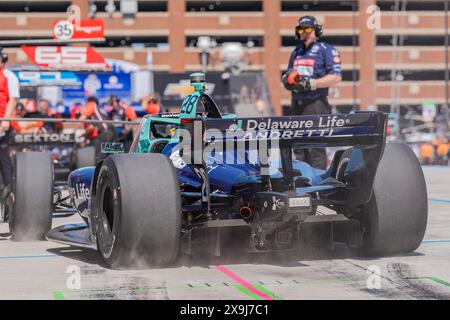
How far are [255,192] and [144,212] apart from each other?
89 cm

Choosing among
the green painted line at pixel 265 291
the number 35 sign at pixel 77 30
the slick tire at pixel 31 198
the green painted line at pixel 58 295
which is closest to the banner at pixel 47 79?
the number 35 sign at pixel 77 30

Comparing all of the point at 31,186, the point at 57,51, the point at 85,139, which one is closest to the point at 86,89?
the point at 57,51

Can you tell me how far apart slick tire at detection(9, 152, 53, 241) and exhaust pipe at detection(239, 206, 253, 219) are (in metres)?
2.38

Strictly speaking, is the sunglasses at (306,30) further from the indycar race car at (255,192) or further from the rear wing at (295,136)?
the rear wing at (295,136)

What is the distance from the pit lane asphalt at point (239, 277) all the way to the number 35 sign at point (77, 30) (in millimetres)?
9454

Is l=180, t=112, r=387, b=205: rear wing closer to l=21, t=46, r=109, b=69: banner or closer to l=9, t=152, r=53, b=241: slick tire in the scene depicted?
l=9, t=152, r=53, b=241: slick tire

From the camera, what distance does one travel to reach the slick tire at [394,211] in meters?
6.96

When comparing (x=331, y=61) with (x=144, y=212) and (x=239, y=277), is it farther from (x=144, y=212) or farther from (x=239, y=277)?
(x=239, y=277)

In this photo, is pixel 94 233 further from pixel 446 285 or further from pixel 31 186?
pixel 446 285

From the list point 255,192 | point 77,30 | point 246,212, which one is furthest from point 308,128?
point 77,30

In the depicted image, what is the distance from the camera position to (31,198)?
8523 millimetres

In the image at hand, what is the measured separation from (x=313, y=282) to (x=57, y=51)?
52.2 feet

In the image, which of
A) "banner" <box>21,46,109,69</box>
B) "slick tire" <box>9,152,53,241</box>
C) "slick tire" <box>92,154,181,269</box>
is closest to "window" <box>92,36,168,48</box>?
"banner" <box>21,46,109,69</box>

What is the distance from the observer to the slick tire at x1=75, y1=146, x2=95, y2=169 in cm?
1641
